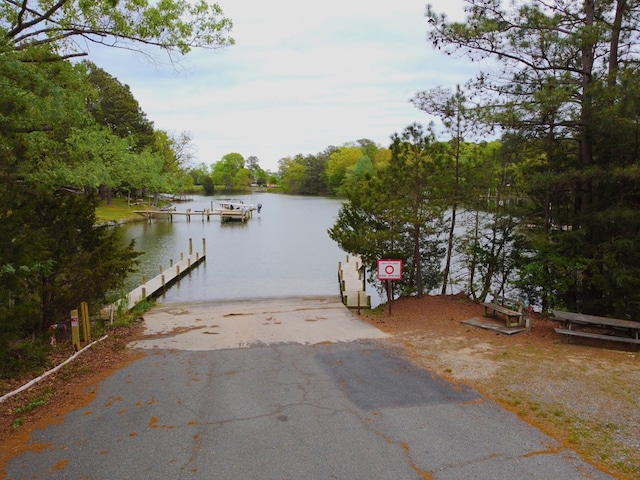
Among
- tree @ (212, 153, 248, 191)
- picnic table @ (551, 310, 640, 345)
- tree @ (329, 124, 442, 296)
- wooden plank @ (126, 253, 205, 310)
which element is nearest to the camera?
picnic table @ (551, 310, 640, 345)

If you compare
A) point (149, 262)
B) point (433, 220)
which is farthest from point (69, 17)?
point (149, 262)

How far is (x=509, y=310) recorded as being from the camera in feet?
33.1

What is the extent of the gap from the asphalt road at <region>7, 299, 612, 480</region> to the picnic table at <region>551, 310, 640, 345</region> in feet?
11.4

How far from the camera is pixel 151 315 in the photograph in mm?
12727

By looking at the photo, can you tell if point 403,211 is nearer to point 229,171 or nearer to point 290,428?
point 290,428

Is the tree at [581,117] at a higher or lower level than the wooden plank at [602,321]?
higher

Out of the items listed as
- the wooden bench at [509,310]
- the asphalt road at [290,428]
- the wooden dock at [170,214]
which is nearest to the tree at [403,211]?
the wooden bench at [509,310]

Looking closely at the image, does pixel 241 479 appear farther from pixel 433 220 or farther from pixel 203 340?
pixel 433 220

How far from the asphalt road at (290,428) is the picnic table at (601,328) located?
11.4 ft

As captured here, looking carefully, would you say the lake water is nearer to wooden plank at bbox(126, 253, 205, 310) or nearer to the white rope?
wooden plank at bbox(126, 253, 205, 310)

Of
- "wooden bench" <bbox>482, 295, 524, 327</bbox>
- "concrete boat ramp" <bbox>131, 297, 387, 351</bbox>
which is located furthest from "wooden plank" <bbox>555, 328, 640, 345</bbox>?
"concrete boat ramp" <bbox>131, 297, 387, 351</bbox>

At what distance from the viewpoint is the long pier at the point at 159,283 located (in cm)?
1505

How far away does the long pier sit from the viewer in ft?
49.4

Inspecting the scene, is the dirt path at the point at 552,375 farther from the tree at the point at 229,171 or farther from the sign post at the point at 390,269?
the tree at the point at 229,171
